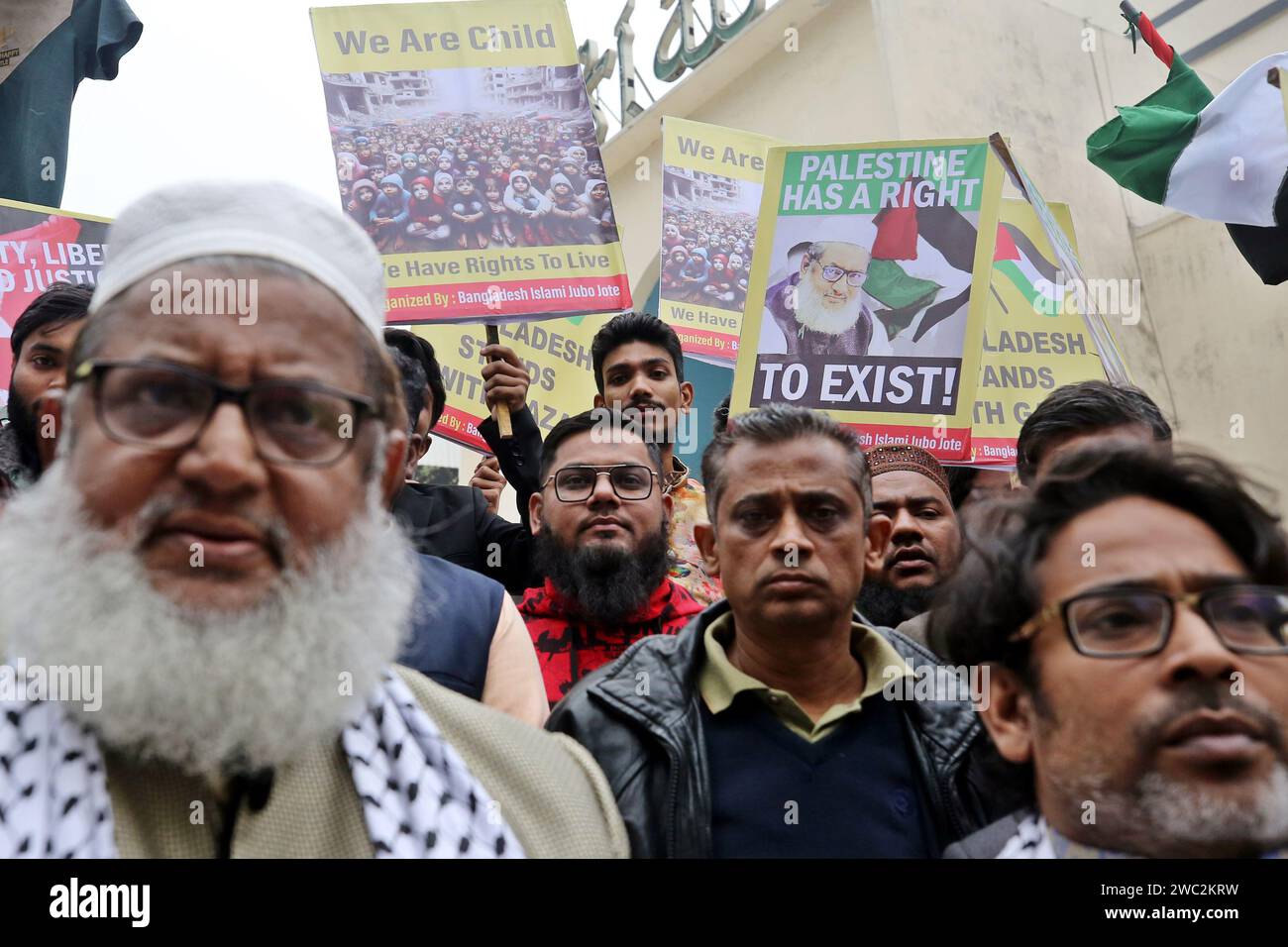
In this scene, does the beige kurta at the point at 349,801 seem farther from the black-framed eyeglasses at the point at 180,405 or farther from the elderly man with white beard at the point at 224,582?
the black-framed eyeglasses at the point at 180,405

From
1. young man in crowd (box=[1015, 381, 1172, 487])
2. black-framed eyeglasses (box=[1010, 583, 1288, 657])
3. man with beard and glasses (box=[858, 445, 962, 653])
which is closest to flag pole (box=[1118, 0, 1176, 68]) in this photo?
young man in crowd (box=[1015, 381, 1172, 487])

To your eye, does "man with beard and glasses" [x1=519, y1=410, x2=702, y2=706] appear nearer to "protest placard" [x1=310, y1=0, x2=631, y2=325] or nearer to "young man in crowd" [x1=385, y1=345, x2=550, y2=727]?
"young man in crowd" [x1=385, y1=345, x2=550, y2=727]

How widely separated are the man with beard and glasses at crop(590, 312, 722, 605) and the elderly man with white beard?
8.07ft

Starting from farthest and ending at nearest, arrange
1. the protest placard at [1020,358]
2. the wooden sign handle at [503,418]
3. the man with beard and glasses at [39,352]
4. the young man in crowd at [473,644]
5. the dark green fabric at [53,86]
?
the dark green fabric at [53,86] < the protest placard at [1020,358] < the wooden sign handle at [503,418] < the man with beard and glasses at [39,352] < the young man in crowd at [473,644]

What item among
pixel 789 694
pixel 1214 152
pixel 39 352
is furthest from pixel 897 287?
pixel 39 352

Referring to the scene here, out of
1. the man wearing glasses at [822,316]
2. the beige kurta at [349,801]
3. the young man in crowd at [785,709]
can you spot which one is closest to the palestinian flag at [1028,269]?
the man wearing glasses at [822,316]

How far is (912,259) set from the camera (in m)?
4.08

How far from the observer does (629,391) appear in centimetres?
443

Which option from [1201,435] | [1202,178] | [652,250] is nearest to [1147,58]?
[1201,435]

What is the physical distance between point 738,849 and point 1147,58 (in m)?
10.9

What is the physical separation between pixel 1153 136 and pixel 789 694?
3.38 m

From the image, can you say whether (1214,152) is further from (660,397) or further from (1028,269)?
(660,397)

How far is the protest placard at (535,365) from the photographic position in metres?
6.08

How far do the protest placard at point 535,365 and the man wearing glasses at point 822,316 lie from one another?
2.16 meters
